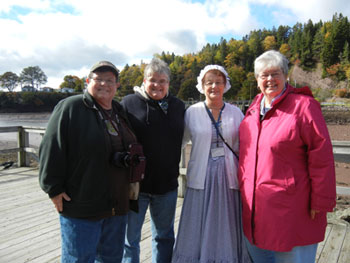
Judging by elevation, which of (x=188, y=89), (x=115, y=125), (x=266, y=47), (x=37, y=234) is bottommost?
(x=37, y=234)

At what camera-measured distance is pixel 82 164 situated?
4.94 ft

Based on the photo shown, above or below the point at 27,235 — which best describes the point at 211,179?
above

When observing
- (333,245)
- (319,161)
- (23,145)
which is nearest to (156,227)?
(319,161)

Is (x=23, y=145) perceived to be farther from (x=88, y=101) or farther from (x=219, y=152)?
(x=219, y=152)

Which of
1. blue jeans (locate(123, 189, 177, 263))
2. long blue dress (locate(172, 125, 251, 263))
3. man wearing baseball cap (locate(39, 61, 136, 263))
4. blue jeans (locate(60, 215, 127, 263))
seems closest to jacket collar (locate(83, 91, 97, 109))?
man wearing baseball cap (locate(39, 61, 136, 263))

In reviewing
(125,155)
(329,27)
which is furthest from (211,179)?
(329,27)

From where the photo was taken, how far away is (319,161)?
148 cm

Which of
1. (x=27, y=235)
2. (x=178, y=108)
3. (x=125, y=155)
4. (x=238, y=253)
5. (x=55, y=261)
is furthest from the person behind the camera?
(x=27, y=235)

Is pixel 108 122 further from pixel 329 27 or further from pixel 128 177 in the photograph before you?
pixel 329 27

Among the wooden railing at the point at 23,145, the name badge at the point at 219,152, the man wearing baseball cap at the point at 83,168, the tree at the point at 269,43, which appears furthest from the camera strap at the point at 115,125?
the tree at the point at 269,43

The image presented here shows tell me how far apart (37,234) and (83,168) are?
1.85 m

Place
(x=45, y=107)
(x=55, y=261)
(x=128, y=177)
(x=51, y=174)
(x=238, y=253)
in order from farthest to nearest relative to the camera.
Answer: (x=45, y=107)
(x=55, y=261)
(x=238, y=253)
(x=128, y=177)
(x=51, y=174)

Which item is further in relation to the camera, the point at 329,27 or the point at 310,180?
the point at 329,27

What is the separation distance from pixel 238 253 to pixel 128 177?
1.06 m
